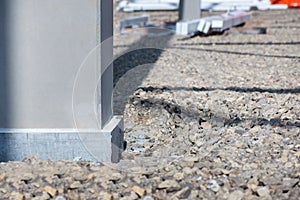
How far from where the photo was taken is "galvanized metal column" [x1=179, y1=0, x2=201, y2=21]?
1269 cm

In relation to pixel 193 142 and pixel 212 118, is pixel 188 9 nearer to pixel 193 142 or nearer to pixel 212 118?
pixel 212 118

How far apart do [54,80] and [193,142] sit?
1117 mm

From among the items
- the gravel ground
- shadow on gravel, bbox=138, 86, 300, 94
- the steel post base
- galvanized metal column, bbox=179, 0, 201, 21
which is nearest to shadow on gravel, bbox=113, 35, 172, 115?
the gravel ground

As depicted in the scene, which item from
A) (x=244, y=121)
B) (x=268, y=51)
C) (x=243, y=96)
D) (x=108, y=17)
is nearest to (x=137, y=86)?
(x=243, y=96)

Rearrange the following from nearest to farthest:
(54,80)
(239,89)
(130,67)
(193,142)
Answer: (54,80) → (193,142) → (239,89) → (130,67)

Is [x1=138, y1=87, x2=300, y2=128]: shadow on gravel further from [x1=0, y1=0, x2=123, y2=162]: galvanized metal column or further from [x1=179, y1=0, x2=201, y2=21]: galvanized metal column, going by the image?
[x1=179, y1=0, x2=201, y2=21]: galvanized metal column

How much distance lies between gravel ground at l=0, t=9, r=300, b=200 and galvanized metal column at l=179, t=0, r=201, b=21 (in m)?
4.69

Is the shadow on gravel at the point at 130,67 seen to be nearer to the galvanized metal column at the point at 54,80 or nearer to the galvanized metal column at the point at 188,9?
the galvanized metal column at the point at 54,80

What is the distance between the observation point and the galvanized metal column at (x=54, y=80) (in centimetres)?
365

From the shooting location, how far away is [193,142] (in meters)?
4.23

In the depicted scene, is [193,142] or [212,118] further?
[212,118]

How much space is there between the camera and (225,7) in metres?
19.2

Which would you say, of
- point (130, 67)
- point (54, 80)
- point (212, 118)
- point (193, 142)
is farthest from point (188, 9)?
point (54, 80)

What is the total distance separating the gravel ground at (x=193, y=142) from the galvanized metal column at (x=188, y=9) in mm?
4686
